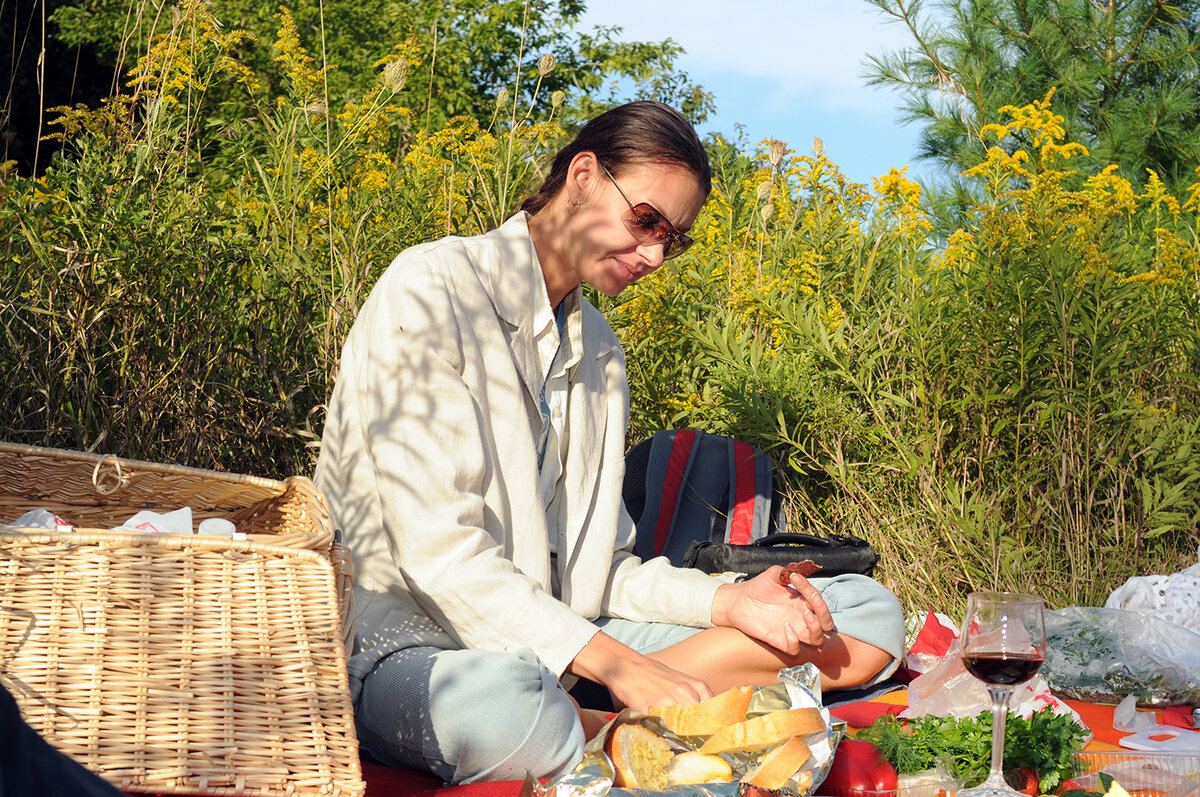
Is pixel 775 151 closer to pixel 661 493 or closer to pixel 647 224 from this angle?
pixel 661 493

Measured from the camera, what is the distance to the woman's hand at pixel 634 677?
1882 millimetres

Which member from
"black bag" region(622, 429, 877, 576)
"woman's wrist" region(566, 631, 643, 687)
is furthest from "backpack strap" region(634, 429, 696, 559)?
"woman's wrist" region(566, 631, 643, 687)

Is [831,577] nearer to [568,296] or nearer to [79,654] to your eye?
[568,296]

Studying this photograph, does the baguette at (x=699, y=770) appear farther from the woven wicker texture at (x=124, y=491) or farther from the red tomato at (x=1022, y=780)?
the woven wicker texture at (x=124, y=491)

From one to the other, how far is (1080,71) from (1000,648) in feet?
27.1

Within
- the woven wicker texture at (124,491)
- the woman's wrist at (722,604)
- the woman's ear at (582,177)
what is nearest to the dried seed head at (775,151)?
the woman's ear at (582,177)

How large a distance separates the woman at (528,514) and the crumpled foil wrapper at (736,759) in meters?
0.09

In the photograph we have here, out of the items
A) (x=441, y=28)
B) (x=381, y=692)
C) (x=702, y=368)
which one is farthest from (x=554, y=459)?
(x=441, y=28)

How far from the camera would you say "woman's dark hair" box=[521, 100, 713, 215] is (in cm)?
237

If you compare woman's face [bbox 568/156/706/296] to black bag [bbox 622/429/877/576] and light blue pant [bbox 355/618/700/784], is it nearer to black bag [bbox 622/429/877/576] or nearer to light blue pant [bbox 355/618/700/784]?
light blue pant [bbox 355/618/700/784]

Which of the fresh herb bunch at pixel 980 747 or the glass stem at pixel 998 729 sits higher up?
the glass stem at pixel 998 729

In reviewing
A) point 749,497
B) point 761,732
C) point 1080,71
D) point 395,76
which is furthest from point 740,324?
point 1080,71

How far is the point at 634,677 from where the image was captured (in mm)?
1935

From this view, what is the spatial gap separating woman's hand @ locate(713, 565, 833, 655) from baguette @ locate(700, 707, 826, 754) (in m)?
0.49
